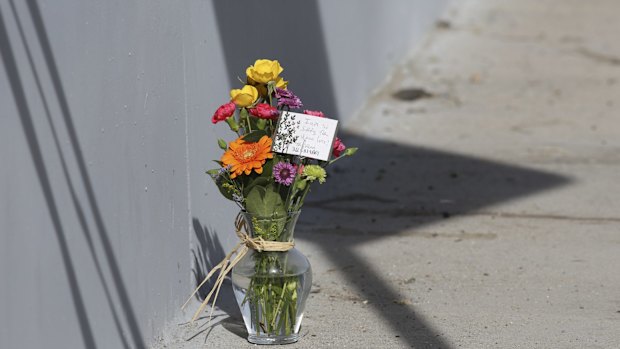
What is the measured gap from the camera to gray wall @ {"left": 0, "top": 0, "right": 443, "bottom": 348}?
111 inches

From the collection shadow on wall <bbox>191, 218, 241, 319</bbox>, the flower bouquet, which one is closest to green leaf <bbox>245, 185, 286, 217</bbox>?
the flower bouquet

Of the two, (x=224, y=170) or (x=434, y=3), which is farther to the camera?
(x=434, y=3)

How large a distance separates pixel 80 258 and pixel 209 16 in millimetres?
1594

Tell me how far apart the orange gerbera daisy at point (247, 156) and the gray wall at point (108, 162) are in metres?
0.29

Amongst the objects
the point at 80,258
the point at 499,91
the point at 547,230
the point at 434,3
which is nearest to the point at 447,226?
the point at 547,230

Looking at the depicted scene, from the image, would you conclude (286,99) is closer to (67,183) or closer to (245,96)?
(245,96)

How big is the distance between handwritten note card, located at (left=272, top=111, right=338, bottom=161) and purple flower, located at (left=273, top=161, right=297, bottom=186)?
0.05 m

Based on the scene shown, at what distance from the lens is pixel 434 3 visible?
37.0ft

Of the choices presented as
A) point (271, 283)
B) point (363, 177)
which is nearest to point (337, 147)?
point (271, 283)

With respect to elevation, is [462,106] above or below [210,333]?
below

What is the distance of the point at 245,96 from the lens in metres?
3.69

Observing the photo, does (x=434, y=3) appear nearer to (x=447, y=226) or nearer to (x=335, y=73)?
(x=335, y=73)

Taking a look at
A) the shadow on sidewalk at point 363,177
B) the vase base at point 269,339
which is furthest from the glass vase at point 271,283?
the shadow on sidewalk at point 363,177

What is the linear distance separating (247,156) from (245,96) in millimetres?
209
